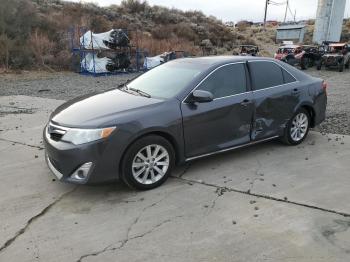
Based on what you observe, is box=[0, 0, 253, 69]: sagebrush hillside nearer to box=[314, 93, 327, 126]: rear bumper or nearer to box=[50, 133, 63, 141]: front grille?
box=[50, 133, 63, 141]: front grille

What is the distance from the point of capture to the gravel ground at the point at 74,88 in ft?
27.5

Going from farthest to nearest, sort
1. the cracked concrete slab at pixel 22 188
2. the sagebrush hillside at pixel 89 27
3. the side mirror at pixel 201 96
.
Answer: the sagebrush hillside at pixel 89 27 < the side mirror at pixel 201 96 < the cracked concrete slab at pixel 22 188

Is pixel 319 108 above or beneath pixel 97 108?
beneath

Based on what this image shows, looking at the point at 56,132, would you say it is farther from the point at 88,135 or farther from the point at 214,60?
the point at 214,60

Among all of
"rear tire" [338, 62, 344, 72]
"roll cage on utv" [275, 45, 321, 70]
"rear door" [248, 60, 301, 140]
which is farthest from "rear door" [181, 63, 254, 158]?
"rear tire" [338, 62, 344, 72]

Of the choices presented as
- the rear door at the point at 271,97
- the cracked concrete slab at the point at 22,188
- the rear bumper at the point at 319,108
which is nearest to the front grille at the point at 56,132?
the cracked concrete slab at the point at 22,188

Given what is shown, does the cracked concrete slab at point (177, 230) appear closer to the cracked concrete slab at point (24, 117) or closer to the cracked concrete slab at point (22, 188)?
the cracked concrete slab at point (22, 188)

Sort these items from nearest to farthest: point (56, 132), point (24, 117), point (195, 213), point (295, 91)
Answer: point (195, 213), point (56, 132), point (295, 91), point (24, 117)

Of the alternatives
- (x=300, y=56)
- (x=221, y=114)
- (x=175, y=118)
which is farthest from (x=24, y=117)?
(x=300, y=56)

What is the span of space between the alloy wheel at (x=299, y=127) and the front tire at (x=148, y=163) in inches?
98.2

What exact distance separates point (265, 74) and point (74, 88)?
389 inches

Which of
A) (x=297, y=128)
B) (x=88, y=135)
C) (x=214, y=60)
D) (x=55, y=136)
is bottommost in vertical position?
(x=297, y=128)

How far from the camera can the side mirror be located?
4852mm

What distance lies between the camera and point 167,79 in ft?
18.0
